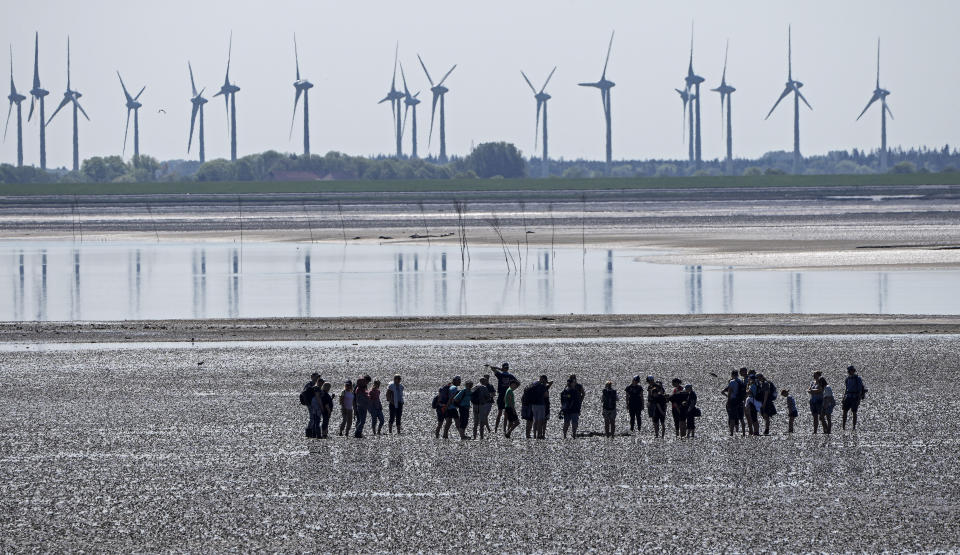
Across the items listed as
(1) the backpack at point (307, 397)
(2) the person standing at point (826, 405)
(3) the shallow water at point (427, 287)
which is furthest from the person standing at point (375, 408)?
(3) the shallow water at point (427, 287)

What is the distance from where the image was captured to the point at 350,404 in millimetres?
28703

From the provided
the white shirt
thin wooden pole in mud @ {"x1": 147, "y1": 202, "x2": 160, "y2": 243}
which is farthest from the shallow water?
thin wooden pole in mud @ {"x1": 147, "y1": 202, "x2": 160, "y2": 243}

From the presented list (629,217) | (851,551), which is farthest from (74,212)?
(851,551)

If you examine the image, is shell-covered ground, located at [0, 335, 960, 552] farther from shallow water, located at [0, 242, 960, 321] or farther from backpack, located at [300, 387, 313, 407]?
shallow water, located at [0, 242, 960, 321]

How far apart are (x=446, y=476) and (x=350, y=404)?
4.29 m

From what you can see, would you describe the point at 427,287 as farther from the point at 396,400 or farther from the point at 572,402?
the point at 572,402

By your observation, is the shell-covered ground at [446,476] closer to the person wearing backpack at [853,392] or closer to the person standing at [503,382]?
the person wearing backpack at [853,392]

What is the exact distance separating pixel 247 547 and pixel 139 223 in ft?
414

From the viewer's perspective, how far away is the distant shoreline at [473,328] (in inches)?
1813

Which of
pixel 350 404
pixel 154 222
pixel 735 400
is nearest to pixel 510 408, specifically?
pixel 350 404

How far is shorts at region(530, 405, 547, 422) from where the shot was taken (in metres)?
28.1

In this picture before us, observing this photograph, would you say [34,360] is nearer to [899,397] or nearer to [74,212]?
[899,397]

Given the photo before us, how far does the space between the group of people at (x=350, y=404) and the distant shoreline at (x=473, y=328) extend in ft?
53.8

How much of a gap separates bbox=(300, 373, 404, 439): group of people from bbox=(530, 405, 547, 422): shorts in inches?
105
